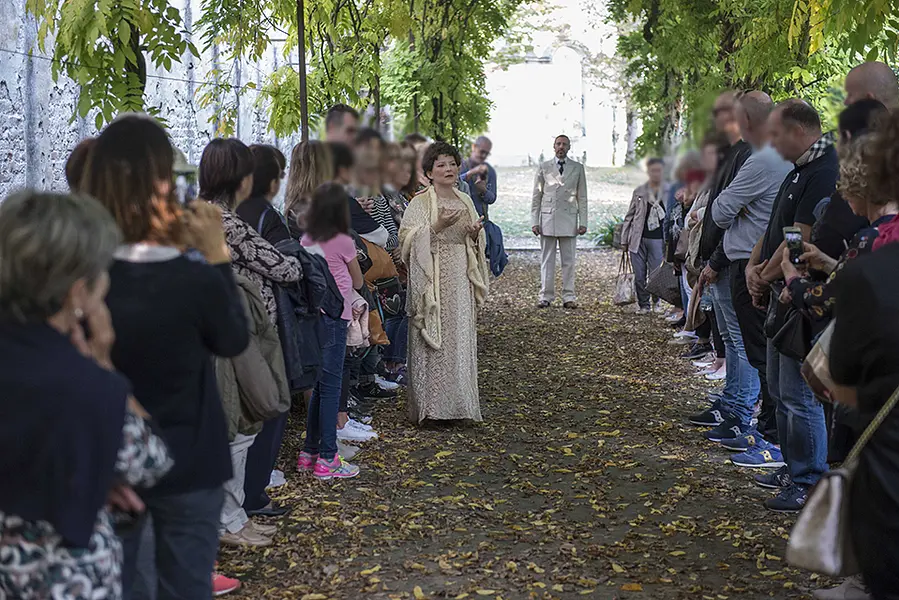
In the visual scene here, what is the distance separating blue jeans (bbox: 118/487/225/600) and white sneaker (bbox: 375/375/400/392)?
5710mm

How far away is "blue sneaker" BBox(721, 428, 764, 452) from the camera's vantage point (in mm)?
6675

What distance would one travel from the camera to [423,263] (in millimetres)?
7219

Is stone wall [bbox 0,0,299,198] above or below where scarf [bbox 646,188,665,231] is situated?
above

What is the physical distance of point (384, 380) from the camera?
896 centimetres

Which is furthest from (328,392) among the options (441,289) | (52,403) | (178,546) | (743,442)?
(52,403)

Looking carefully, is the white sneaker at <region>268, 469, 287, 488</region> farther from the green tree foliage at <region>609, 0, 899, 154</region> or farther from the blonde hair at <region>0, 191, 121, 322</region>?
the blonde hair at <region>0, 191, 121, 322</region>

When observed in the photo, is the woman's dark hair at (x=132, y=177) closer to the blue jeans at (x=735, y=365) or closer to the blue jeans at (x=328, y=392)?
the blue jeans at (x=328, y=392)

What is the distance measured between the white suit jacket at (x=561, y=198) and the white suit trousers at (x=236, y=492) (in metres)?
9.04

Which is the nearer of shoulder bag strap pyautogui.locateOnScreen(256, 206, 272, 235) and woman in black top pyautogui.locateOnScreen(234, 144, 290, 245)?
woman in black top pyautogui.locateOnScreen(234, 144, 290, 245)

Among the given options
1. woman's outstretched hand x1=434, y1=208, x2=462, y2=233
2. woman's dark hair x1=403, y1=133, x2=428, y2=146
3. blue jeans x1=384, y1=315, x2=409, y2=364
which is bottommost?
blue jeans x1=384, y1=315, x2=409, y2=364

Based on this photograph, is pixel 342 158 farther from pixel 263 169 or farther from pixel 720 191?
pixel 720 191

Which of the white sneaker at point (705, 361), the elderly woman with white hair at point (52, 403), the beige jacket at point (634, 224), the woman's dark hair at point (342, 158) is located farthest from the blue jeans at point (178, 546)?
the beige jacket at point (634, 224)

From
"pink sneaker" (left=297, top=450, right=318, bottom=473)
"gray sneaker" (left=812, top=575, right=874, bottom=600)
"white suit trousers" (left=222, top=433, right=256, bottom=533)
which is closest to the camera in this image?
"gray sneaker" (left=812, top=575, right=874, bottom=600)

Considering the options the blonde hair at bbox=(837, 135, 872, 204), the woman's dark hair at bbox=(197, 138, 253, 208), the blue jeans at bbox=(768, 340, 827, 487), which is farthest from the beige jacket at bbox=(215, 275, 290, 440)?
the blue jeans at bbox=(768, 340, 827, 487)
